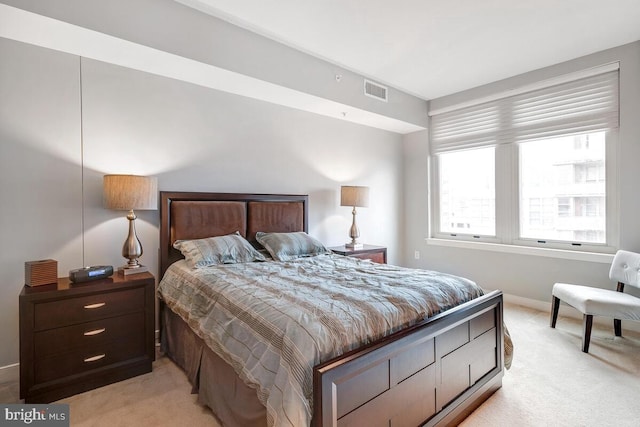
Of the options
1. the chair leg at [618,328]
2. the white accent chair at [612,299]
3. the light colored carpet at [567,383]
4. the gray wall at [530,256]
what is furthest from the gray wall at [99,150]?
the chair leg at [618,328]

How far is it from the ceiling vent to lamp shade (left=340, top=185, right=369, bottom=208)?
1162 millimetres

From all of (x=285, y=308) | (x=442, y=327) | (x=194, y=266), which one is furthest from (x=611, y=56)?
(x=194, y=266)

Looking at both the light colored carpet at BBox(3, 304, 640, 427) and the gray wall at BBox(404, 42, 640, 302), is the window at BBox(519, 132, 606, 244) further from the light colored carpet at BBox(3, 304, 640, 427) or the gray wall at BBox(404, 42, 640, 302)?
the light colored carpet at BBox(3, 304, 640, 427)

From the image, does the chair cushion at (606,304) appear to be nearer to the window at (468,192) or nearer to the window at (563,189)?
the window at (563,189)

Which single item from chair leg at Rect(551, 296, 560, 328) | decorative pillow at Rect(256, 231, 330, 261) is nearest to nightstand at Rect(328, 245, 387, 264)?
decorative pillow at Rect(256, 231, 330, 261)

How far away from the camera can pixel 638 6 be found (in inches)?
100.0

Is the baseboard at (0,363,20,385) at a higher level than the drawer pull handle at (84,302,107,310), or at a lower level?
lower

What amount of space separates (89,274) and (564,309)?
456 centimetres

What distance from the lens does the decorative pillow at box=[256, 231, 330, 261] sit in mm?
3020

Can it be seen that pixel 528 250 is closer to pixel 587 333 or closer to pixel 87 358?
pixel 587 333

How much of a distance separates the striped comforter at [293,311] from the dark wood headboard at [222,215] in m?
0.39

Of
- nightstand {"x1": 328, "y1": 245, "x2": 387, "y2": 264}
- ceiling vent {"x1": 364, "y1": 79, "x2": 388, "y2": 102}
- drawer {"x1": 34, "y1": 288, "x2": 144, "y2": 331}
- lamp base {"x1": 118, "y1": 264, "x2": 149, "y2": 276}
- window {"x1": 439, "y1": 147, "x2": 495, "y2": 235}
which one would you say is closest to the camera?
drawer {"x1": 34, "y1": 288, "x2": 144, "y2": 331}

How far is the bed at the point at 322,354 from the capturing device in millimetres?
1234

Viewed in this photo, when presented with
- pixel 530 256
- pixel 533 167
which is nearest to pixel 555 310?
Result: pixel 530 256
